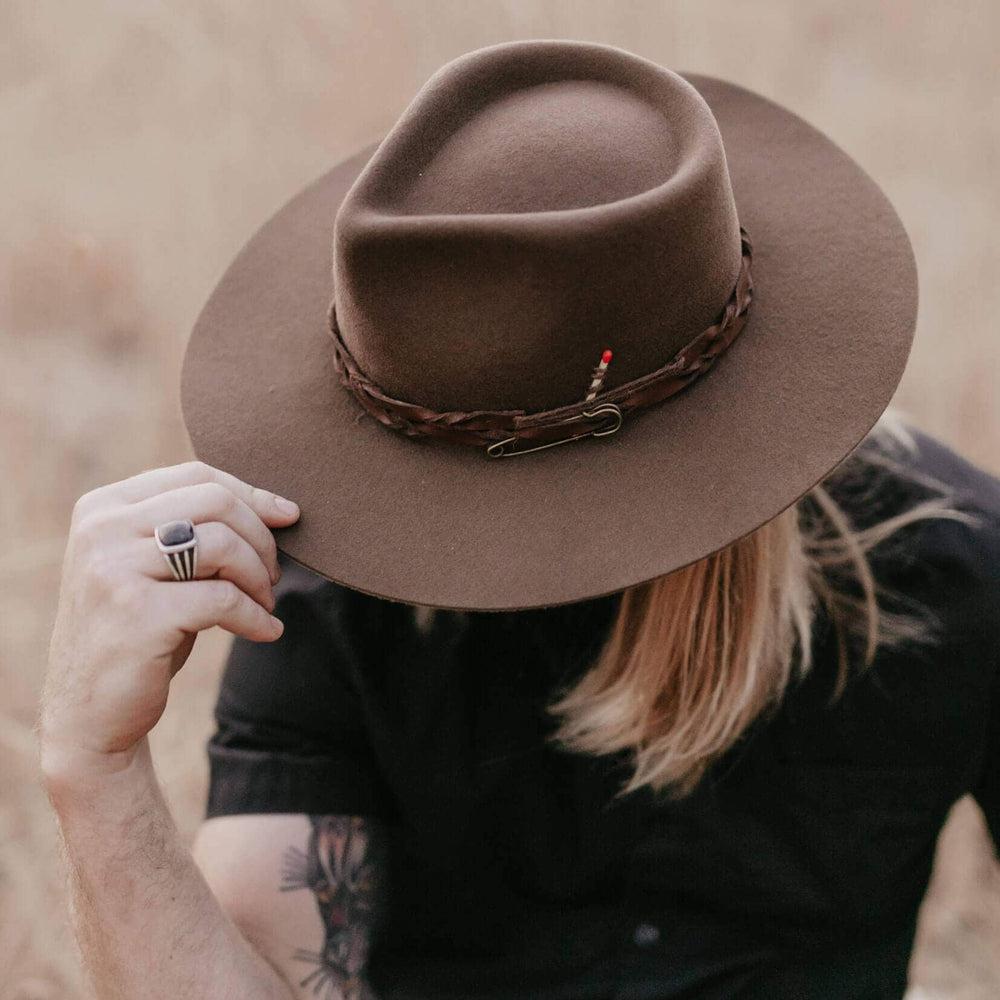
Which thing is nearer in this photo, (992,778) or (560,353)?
(560,353)

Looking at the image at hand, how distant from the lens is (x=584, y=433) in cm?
107

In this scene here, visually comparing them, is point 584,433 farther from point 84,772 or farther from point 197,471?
point 84,772

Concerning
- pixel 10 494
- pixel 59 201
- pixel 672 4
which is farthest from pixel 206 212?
pixel 672 4

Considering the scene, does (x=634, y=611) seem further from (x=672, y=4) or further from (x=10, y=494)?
(x=672, y=4)

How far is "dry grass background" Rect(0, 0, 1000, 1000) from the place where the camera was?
3252 mm

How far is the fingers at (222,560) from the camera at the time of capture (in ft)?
3.51

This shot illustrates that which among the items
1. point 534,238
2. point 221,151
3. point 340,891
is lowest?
point 340,891

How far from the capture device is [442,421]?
1.07 m

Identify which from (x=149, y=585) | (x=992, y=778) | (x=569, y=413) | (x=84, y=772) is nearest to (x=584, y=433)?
(x=569, y=413)

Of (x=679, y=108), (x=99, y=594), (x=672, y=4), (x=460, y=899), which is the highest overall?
(x=672, y=4)

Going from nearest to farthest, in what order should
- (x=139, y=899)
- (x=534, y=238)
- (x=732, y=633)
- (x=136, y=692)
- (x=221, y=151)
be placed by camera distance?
1. (x=534, y=238)
2. (x=136, y=692)
3. (x=139, y=899)
4. (x=732, y=633)
5. (x=221, y=151)

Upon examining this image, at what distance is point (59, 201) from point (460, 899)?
→ 8.99 feet

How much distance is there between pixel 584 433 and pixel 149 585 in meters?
0.47

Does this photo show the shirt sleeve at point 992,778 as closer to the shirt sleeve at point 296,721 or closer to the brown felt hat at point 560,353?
the brown felt hat at point 560,353
